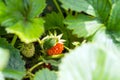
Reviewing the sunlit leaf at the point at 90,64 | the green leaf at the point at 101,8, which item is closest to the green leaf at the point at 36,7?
the green leaf at the point at 101,8

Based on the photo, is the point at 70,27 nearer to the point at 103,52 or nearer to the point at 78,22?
the point at 78,22

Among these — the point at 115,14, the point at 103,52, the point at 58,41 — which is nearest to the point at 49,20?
the point at 58,41

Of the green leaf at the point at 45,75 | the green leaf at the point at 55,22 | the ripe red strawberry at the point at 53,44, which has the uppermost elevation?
the green leaf at the point at 55,22

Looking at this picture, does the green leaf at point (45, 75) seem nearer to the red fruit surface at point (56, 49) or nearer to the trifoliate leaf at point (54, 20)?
the red fruit surface at point (56, 49)

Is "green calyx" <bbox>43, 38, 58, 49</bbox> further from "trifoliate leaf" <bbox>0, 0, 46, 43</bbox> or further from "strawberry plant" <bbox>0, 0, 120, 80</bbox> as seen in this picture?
"trifoliate leaf" <bbox>0, 0, 46, 43</bbox>

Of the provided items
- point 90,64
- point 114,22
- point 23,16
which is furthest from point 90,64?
point 114,22

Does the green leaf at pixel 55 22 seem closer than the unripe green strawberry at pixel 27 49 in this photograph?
No
